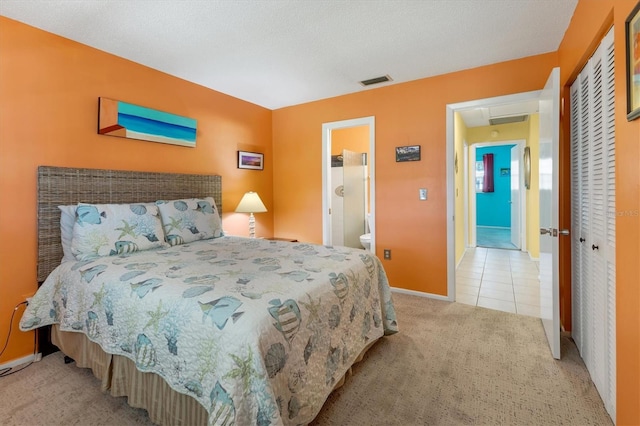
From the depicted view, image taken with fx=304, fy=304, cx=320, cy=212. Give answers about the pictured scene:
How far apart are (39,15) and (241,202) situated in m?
2.31

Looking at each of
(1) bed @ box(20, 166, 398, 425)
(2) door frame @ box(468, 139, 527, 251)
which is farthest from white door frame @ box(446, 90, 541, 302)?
(2) door frame @ box(468, 139, 527, 251)

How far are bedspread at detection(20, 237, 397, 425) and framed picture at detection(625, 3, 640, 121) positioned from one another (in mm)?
1504

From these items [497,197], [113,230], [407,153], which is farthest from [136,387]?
[497,197]

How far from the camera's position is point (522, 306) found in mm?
3088

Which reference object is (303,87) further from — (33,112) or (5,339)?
(5,339)

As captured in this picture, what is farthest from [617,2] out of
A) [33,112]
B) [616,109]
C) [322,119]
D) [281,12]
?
[33,112]

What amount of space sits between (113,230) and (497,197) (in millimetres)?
9357

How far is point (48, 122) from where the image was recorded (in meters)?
2.32

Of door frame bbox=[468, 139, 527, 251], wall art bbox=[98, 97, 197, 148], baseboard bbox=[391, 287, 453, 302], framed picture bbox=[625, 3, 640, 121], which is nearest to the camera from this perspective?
framed picture bbox=[625, 3, 640, 121]

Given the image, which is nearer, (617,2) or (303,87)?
(617,2)

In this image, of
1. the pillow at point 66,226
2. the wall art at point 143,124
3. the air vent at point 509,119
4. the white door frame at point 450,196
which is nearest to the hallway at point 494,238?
the air vent at point 509,119

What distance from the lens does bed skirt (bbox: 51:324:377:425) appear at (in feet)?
4.50

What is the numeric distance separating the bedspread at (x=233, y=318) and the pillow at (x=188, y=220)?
1.35 feet

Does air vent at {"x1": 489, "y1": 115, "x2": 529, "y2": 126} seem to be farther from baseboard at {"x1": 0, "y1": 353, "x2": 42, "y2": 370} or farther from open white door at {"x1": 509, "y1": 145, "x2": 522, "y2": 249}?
baseboard at {"x1": 0, "y1": 353, "x2": 42, "y2": 370}
